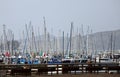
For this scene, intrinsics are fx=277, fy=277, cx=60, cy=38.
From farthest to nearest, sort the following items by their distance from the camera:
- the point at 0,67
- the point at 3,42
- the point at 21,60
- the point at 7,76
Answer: the point at 3,42, the point at 21,60, the point at 0,67, the point at 7,76

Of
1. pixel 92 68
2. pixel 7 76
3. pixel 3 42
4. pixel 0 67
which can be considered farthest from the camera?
pixel 3 42

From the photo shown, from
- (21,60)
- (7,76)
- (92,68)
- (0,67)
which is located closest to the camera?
(7,76)

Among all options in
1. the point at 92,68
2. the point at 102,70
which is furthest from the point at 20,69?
the point at 102,70

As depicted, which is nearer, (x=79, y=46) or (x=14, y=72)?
(x=14, y=72)

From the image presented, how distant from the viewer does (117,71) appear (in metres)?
27.6

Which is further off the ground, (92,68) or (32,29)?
(32,29)

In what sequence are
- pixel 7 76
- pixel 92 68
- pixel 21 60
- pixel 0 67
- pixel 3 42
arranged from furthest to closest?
pixel 3 42, pixel 21 60, pixel 92 68, pixel 0 67, pixel 7 76

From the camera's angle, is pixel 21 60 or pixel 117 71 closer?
pixel 117 71

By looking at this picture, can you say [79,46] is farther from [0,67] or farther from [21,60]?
[0,67]

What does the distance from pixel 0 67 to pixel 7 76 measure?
2087 millimetres

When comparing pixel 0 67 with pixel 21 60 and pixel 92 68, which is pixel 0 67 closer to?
pixel 92 68

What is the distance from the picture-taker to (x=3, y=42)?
199ft

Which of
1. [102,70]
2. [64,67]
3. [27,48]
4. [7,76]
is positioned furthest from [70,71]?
[27,48]

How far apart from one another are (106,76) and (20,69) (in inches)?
292
